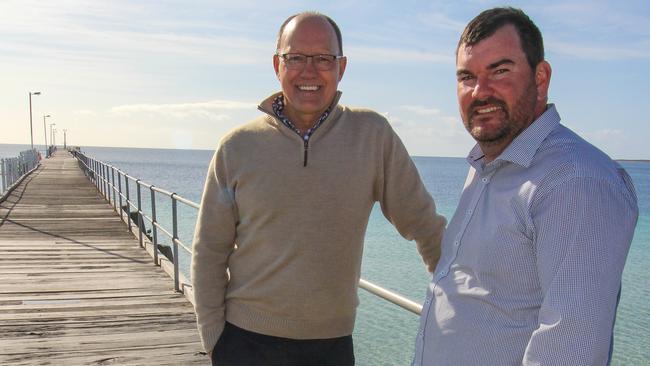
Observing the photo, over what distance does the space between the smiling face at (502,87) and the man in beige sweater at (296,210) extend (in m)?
0.67

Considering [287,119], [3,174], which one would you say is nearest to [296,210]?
[287,119]

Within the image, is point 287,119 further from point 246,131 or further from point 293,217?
point 293,217

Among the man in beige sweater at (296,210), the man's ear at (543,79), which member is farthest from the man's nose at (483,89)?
the man in beige sweater at (296,210)

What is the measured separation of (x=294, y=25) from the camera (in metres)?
2.02

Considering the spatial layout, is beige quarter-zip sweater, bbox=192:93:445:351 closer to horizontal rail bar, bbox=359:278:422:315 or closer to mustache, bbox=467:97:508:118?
horizontal rail bar, bbox=359:278:422:315

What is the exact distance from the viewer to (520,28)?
4.48 feet

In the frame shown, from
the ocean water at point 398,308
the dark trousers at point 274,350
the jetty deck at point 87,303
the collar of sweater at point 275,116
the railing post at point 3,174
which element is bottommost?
the ocean water at point 398,308

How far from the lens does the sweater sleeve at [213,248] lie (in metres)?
2.08

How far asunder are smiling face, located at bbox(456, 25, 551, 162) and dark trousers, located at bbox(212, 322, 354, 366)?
1.00 meters

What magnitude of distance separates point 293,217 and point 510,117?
0.86 m

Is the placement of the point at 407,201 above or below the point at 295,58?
below

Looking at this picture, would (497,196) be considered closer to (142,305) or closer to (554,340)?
(554,340)

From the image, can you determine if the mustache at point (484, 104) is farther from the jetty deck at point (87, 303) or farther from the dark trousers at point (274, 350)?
the jetty deck at point (87, 303)

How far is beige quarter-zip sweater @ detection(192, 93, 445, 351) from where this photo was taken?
1999 millimetres
